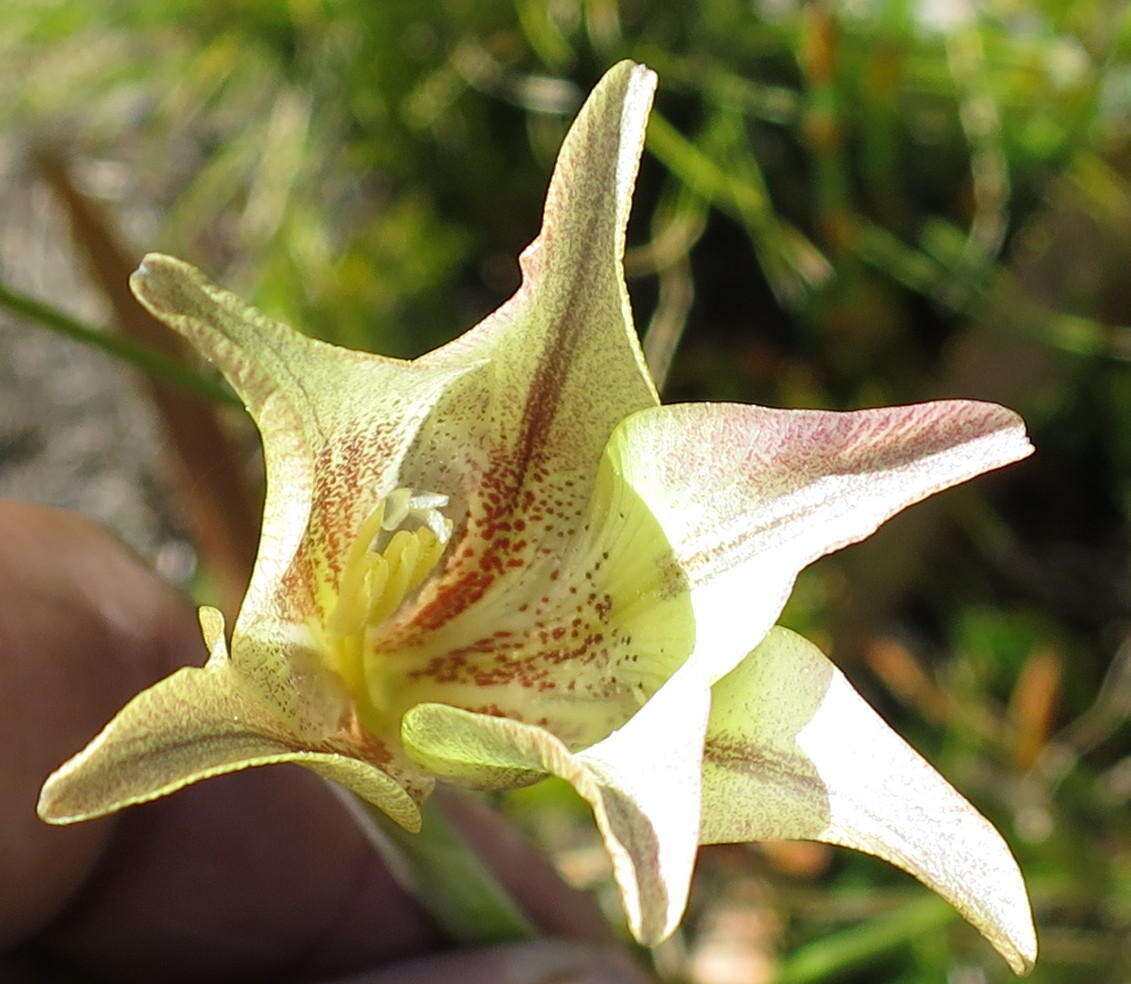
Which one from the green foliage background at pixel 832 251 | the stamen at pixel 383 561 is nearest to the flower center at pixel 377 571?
the stamen at pixel 383 561

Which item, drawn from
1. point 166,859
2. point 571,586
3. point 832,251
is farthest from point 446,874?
point 832,251

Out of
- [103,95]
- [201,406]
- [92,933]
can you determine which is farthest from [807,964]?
[103,95]

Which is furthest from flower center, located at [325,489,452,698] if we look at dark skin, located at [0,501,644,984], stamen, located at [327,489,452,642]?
dark skin, located at [0,501,644,984]

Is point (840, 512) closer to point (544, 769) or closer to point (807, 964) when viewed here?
point (544, 769)

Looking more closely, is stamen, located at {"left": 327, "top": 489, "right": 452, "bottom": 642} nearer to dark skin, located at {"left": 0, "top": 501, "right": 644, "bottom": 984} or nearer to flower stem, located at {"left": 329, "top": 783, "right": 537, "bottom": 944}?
flower stem, located at {"left": 329, "top": 783, "right": 537, "bottom": 944}

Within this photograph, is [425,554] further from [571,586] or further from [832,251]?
[832,251]

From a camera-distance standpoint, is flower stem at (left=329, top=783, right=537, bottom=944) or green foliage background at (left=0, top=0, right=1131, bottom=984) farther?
green foliage background at (left=0, top=0, right=1131, bottom=984)
